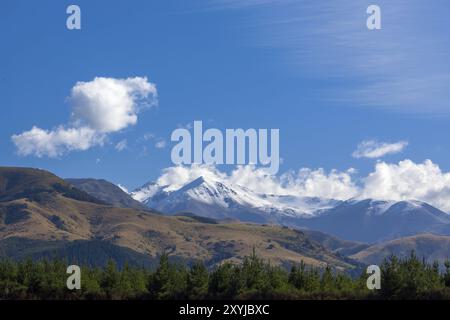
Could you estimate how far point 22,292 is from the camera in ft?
343

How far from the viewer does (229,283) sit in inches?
3688

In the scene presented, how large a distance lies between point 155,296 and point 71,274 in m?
14.1

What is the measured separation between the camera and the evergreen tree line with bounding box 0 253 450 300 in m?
88.1

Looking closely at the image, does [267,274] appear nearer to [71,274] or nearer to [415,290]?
[415,290]

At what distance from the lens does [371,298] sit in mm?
87062

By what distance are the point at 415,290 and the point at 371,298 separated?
19.3 feet

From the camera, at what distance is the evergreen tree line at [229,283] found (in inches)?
3467
